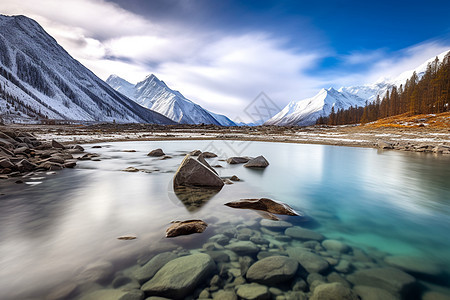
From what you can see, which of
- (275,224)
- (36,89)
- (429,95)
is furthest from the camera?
(36,89)

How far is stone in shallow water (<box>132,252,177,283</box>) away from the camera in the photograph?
13.4 ft

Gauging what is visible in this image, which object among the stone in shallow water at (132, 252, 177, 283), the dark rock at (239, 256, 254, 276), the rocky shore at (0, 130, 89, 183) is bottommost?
the dark rock at (239, 256, 254, 276)

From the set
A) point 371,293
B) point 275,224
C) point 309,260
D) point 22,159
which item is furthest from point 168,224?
point 22,159

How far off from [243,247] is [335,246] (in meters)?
2.37

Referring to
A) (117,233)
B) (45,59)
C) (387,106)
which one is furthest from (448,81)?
(45,59)

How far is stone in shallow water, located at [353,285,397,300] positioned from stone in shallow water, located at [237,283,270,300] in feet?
5.34

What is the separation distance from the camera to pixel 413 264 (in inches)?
187

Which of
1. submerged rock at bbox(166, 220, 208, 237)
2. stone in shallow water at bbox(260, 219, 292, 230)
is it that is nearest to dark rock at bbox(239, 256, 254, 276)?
submerged rock at bbox(166, 220, 208, 237)

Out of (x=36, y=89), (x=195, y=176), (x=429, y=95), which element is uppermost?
(x=36, y=89)

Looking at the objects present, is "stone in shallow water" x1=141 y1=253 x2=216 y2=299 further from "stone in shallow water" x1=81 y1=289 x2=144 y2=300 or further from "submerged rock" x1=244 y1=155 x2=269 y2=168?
"submerged rock" x1=244 y1=155 x2=269 y2=168

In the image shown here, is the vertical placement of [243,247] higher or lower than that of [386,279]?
higher

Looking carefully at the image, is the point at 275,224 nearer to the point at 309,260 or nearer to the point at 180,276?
the point at 309,260

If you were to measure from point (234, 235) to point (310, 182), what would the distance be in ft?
28.5

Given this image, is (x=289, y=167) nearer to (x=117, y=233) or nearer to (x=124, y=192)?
(x=124, y=192)
